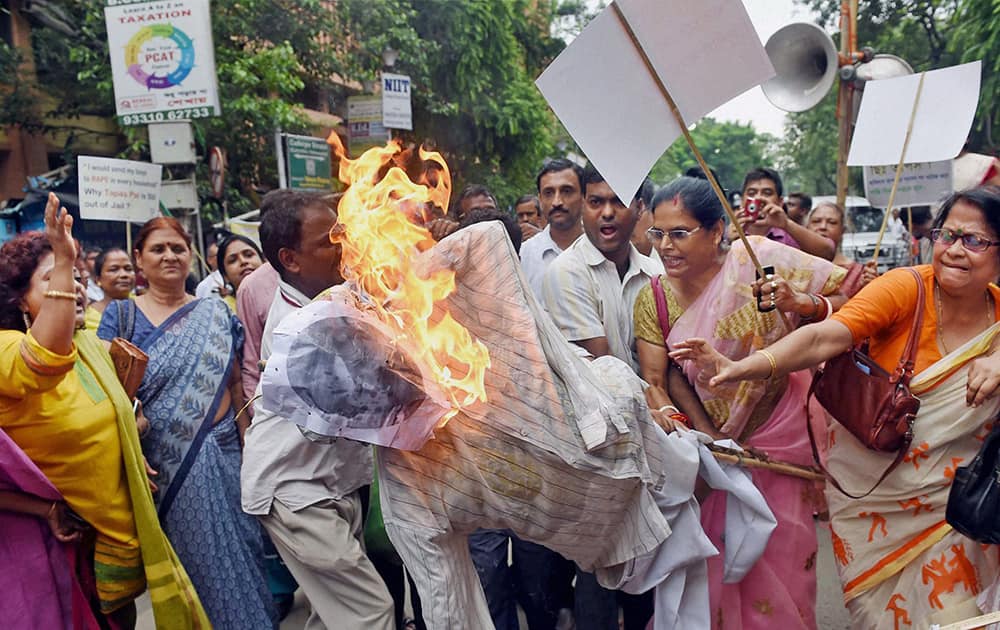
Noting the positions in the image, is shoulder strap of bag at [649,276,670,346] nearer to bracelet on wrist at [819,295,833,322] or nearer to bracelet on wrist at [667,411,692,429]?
bracelet on wrist at [667,411,692,429]

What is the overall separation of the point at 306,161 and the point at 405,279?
34.4 feet

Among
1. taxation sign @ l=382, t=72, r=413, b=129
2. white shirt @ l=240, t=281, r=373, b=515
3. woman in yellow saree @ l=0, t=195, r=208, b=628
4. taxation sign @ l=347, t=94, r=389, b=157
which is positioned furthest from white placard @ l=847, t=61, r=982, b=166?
taxation sign @ l=347, t=94, r=389, b=157

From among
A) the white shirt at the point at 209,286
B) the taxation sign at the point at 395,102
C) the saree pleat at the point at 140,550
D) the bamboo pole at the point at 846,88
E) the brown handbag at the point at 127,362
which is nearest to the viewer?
the saree pleat at the point at 140,550

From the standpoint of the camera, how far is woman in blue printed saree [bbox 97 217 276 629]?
3.29 m

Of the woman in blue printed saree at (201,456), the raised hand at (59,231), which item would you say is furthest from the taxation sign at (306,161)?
the raised hand at (59,231)

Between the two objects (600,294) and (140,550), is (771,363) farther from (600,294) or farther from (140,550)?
(140,550)

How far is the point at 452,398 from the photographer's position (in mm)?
2115

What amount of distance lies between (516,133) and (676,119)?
591 inches

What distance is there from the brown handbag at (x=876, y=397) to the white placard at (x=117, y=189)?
496 centimetres

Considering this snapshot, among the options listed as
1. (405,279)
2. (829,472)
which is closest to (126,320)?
(405,279)

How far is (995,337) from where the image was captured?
269cm

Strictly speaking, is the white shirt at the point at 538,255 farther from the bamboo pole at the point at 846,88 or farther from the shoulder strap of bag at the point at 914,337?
the bamboo pole at the point at 846,88

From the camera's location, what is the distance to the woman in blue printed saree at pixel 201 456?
329cm

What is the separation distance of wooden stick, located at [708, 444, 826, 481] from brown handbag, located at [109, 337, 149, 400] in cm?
219
